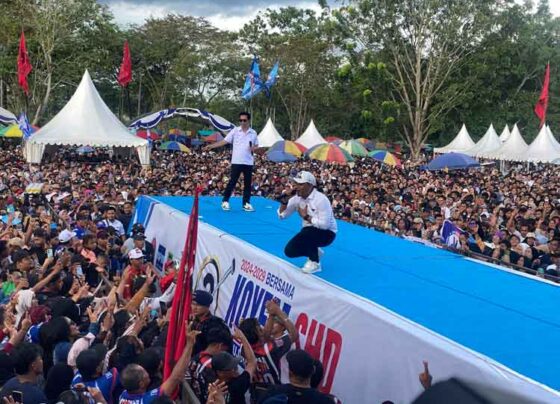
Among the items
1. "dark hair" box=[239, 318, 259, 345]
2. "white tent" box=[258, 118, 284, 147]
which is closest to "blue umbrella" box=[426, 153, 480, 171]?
"white tent" box=[258, 118, 284, 147]

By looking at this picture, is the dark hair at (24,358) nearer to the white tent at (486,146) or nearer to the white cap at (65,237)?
the white cap at (65,237)

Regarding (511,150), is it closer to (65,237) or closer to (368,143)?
(368,143)

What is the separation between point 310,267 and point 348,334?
1.14m

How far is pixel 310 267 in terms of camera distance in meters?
5.87

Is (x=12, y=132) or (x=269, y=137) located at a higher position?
(x=269, y=137)

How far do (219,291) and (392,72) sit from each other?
32817mm

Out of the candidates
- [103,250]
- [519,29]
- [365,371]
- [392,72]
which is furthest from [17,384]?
[519,29]

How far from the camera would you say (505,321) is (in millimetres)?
4707

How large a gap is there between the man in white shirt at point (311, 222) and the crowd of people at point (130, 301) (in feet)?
2.45

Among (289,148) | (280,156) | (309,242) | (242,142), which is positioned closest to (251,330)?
(309,242)

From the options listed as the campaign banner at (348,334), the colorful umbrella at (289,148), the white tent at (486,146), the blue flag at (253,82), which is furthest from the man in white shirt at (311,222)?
the white tent at (486,146)

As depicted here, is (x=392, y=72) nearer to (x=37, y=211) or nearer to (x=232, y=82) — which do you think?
(x=232, y=82)

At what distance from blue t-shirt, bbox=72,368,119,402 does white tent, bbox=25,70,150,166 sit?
15821mm

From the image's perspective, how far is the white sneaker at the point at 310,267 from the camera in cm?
585
